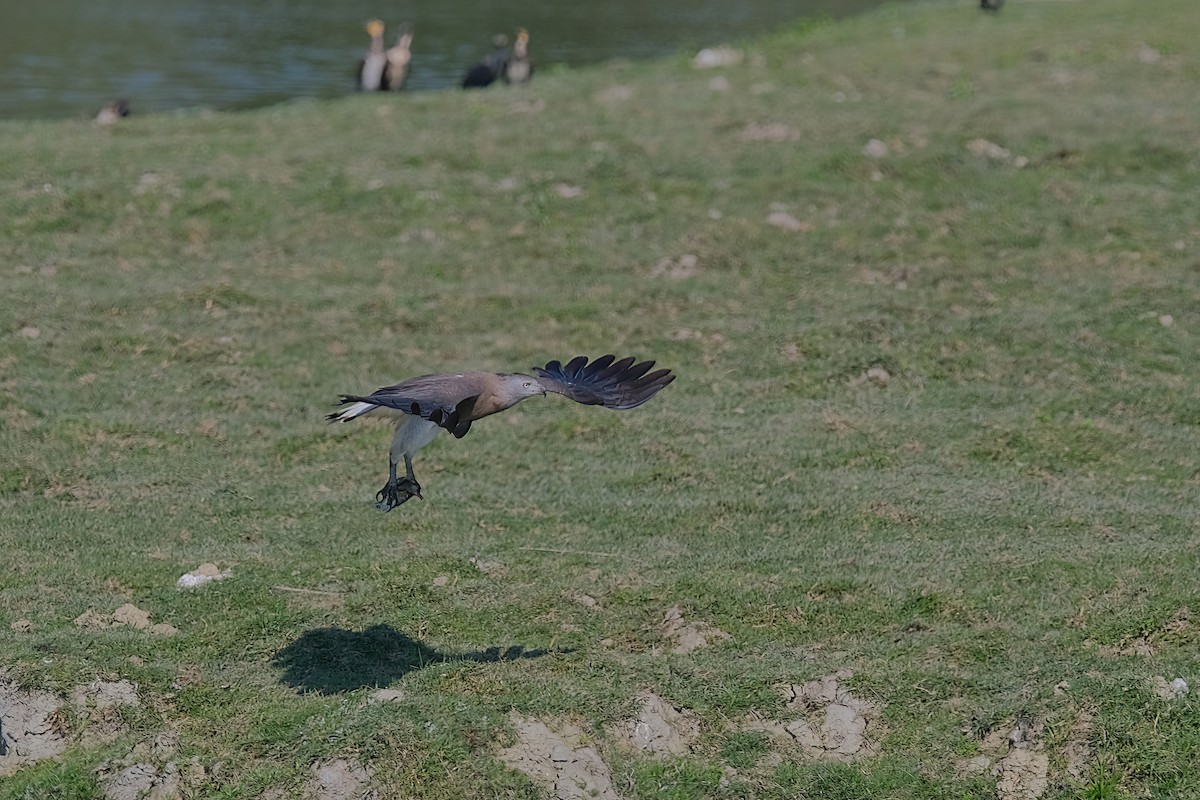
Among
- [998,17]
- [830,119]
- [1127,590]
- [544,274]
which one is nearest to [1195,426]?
[1127,590]

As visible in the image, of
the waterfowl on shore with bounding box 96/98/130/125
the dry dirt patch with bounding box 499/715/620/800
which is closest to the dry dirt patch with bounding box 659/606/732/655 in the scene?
the dry dirt patch with bounding box 499/715/620/800

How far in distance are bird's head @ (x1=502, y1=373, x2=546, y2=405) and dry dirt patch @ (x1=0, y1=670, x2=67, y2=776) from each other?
8.54 ft

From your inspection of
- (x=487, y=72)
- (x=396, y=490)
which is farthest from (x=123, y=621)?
(x=487, y=72)

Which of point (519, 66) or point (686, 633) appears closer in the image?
point (686, 633)

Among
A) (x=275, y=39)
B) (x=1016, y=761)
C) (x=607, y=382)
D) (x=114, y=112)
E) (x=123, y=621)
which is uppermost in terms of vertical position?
(x=607, y=382)

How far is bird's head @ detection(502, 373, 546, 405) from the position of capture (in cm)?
750

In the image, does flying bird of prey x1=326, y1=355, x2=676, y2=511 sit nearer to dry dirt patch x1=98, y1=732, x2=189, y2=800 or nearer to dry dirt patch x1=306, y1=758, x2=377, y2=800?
dry dirt patch x1=306, y1=758, x2=377, y2=800

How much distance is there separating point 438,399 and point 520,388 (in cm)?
48

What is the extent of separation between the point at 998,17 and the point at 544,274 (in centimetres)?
1253

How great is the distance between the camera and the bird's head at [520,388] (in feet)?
24.6

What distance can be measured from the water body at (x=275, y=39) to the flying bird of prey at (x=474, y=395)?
16338mm

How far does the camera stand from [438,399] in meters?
7.23

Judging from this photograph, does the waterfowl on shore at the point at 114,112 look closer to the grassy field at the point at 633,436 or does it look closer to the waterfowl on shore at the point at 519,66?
the grassy field at the point at 633,436

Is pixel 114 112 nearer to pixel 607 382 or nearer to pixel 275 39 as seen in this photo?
pixel 275 39
